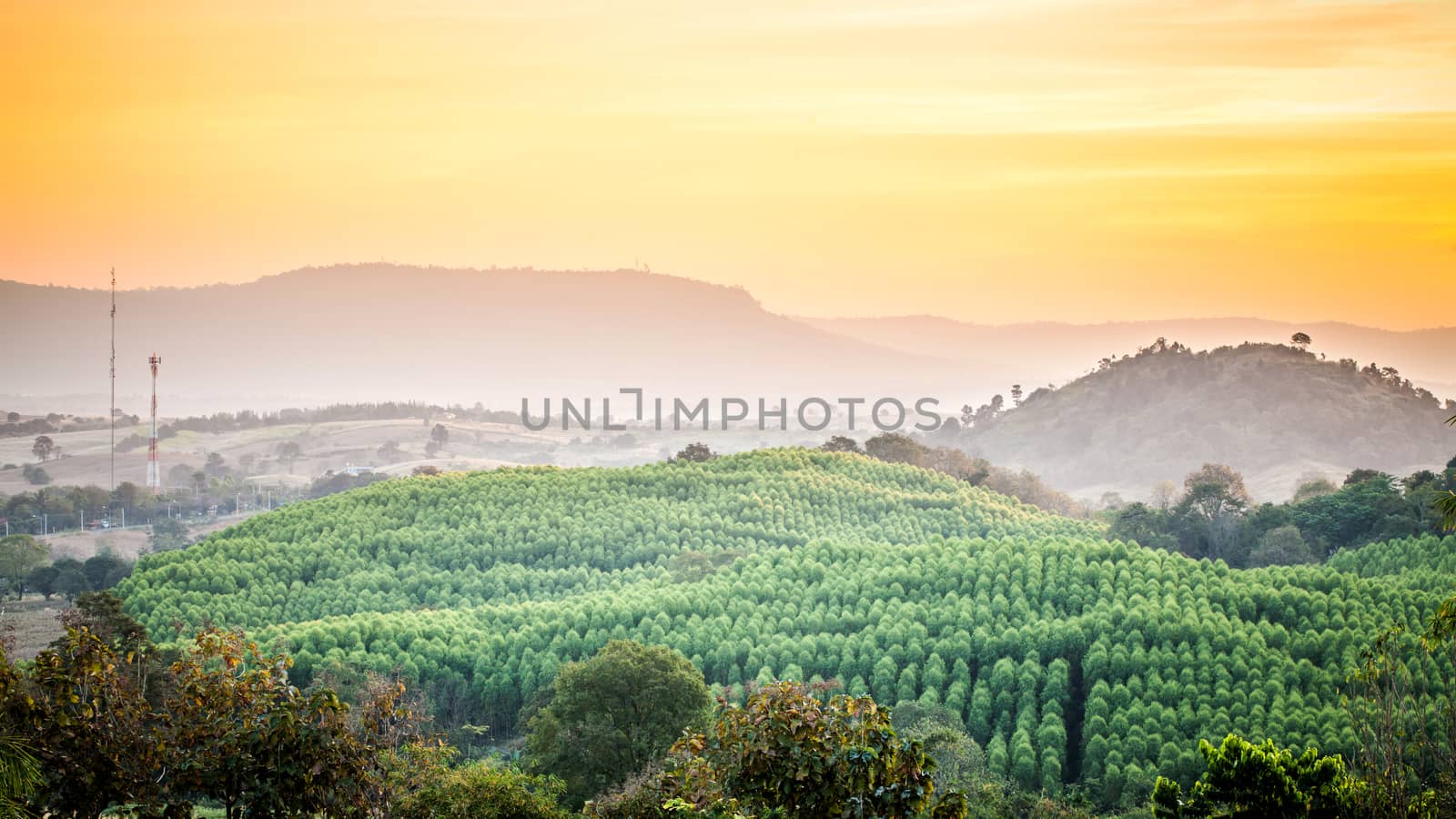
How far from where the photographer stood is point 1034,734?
38.7 meters

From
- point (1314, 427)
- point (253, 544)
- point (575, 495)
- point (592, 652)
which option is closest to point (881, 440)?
point (575, 495)

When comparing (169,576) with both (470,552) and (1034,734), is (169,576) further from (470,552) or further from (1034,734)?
(1034,734)

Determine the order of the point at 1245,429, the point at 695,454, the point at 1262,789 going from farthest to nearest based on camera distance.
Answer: the point at 1245,429 < the point at 695,454 < the point at 1262,789

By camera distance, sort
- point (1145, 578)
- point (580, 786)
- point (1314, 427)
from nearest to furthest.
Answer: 1. point (580, 786)
2. point (1145, 578)
3. point (1314, 427)

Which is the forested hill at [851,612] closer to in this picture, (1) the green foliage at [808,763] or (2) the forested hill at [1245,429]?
(1) the green foliage at [808,763]

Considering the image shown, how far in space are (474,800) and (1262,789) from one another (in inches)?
510

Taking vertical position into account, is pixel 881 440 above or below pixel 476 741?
above

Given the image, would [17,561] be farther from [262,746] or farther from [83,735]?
[262,746]

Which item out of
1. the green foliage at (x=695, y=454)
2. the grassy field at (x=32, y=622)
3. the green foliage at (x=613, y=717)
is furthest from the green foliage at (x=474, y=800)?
the green foliage at (x=695, y=454)

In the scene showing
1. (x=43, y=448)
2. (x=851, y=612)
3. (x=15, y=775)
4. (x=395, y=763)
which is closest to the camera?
(x=15, y=775)

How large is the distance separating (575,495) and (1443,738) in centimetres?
4956

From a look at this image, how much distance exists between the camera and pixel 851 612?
4766cm

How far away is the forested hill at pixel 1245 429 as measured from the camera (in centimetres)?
17538

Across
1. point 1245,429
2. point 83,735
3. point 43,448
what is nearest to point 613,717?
point 83,735
